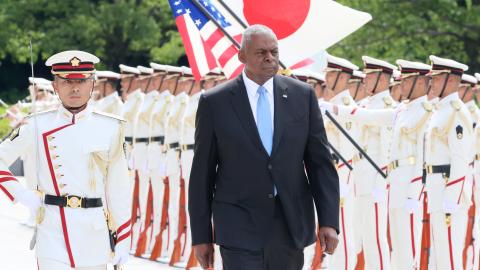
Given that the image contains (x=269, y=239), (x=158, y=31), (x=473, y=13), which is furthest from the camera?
(x=158, y=31)

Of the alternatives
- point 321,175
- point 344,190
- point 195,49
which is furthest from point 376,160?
point 321,175

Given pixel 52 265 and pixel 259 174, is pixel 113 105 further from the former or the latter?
pixel 259 174

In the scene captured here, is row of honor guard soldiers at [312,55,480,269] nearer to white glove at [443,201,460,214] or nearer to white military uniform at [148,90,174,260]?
white glove at [443,201,460,214]

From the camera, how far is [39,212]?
735 cm

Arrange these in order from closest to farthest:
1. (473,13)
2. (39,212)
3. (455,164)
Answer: (39,212), (455,164), (473,13)

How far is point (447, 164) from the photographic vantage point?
10367mm

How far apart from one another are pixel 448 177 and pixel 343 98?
1.73 metres

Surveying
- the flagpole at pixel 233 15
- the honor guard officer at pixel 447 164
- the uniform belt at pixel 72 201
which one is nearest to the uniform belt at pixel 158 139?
the flagpole at pixel 233 15

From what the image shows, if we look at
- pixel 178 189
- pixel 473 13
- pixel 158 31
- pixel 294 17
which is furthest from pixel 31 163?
pixel 158 31

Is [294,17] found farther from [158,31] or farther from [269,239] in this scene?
[158,31]

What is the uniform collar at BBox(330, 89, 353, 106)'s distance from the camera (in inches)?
461

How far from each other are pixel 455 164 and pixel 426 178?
37 cm

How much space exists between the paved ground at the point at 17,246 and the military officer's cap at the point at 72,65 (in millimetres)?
5984

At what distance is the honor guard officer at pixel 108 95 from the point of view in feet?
50.9
